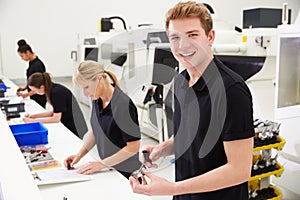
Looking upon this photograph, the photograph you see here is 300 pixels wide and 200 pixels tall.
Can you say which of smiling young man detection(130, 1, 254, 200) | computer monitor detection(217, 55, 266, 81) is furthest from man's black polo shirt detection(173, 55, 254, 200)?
computer monitor detection(217, 55, 266, 81)

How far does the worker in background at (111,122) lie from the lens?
1.67 meters

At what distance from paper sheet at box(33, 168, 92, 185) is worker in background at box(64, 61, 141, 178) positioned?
5 cm

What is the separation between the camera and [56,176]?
1639 millimetres

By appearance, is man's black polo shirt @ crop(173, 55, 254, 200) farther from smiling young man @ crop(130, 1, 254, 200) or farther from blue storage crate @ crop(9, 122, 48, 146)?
blue storage crate @ crop(9, 122, 48, 146)

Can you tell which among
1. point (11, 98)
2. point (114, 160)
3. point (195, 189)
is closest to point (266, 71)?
point (114, 160)

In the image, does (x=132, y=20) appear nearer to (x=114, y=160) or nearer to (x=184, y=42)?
(x=114, y=160)

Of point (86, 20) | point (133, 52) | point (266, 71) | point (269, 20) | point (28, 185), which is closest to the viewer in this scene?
point (28, 185)

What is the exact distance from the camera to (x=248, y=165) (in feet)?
3.24

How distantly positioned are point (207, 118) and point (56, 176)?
35.5 inches

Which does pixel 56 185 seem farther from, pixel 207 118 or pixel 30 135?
pixel 207 118

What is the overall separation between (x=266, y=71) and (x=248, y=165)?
1902 millimetres

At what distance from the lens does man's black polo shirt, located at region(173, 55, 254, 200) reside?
0.99 metres

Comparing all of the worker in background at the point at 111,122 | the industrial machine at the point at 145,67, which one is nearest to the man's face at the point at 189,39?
the worker in background at the point at 111,122

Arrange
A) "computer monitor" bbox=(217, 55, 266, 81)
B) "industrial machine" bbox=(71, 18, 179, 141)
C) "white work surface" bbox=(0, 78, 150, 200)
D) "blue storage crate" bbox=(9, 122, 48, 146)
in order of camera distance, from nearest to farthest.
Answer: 1. "white work surface" bbox=(0, 78, 150, 200)
2. "blue storage crate" bbox=(9, 122, 48, 146)
3. "industrial machine" bbox=(71, 18, 179, 141)
4. "computer monitor" bbox=(217, 55, 266, 81)
